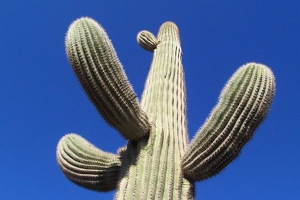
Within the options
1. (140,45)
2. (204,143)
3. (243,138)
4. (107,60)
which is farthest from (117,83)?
(140,45)

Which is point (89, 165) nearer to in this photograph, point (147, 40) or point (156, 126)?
point (156, 126)

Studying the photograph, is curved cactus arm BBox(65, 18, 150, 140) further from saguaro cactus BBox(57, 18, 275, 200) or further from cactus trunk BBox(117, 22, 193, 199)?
cactus trunk BBox(117, 22, 193, 199)

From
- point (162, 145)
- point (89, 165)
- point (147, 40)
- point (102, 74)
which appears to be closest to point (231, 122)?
point (162, 145)

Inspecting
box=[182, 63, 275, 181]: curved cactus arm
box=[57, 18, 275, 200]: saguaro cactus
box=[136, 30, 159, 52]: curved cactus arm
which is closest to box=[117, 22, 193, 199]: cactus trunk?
box=[57, 18, 275, 200]: saguaro cactus

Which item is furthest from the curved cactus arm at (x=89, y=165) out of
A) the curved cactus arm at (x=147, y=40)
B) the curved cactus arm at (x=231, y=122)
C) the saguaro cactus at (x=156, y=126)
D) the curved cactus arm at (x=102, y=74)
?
the curved cactus arm at (x=147, y=40)

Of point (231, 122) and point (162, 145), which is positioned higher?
point (231, 122)

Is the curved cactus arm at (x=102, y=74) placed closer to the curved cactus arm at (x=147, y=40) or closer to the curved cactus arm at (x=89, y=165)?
the curved cactus arm at (x=89, y=165)
